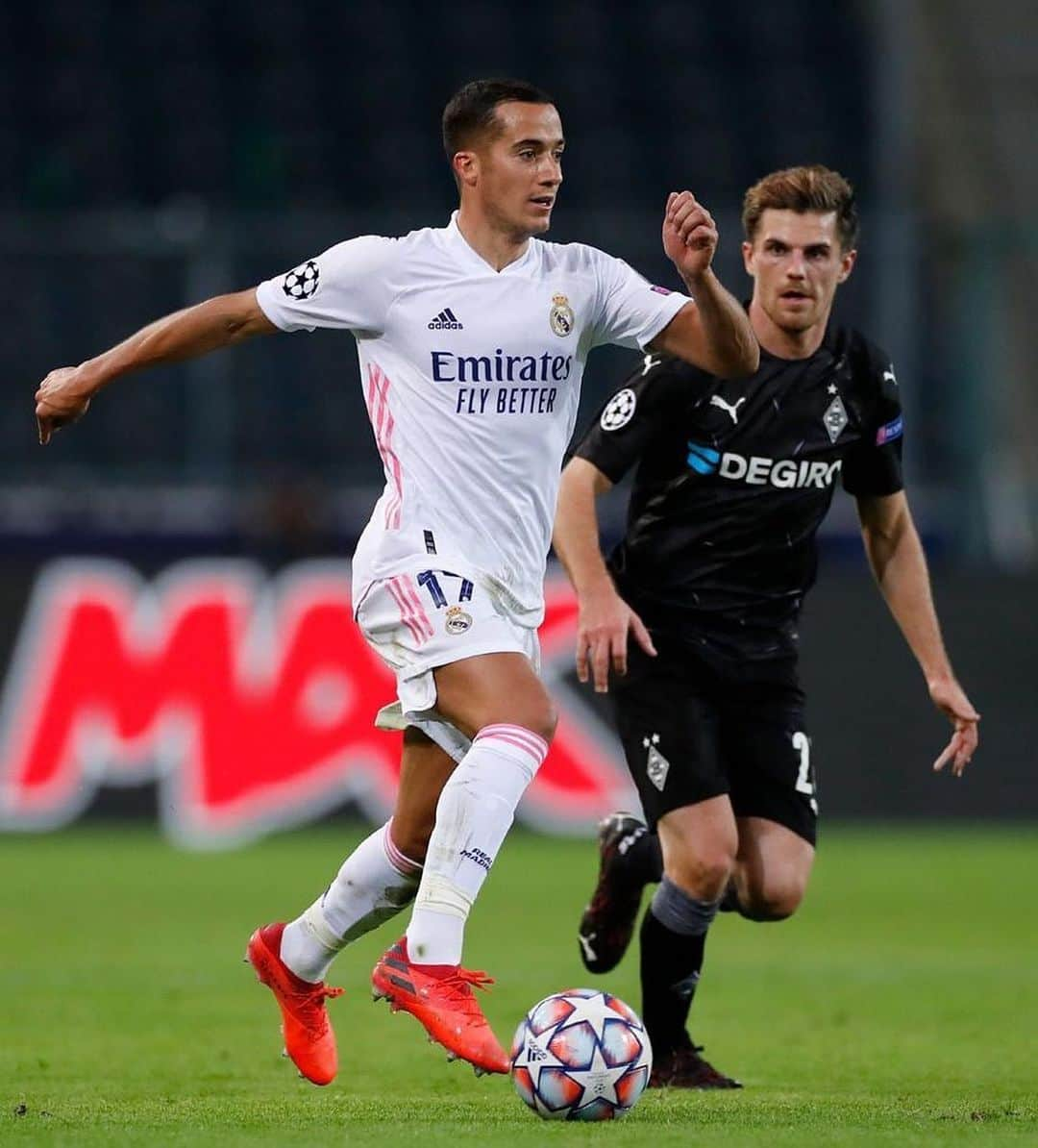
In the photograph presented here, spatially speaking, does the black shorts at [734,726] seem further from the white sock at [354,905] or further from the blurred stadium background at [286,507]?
the blurred stadium background at [286,507]

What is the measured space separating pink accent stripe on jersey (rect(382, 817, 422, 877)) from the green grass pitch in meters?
0.58

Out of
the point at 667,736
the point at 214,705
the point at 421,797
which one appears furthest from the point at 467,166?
the point at 214,705

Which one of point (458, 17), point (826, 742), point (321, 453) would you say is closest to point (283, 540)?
point (321, 453)

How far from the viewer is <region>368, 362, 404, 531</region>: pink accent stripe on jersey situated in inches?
242

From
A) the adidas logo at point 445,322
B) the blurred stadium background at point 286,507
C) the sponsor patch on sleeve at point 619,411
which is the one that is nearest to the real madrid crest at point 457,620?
the adidas logo at point 445,322

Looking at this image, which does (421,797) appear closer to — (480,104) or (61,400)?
(61,400)

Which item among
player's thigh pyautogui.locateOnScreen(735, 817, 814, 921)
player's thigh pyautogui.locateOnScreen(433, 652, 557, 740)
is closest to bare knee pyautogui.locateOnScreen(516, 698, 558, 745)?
player's thigh pyautogui.locateOnScreen(433, 652, 557, 740)

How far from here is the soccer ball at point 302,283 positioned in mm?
6082

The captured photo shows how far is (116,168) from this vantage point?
20.3 metres

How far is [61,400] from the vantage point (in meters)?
5.94

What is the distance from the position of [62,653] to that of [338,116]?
7.94 metres

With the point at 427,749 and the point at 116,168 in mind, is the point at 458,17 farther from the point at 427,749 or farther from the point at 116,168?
the point at 427,749

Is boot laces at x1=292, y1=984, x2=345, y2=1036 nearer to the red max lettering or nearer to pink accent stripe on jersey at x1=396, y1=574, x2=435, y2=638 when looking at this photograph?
pink accent stripe on jersey at x1=396, y1=574, x2=435, y2=638

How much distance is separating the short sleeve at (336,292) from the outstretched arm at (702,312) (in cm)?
72
